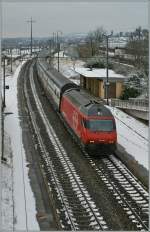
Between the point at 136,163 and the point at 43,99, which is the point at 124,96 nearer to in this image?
the point at 43,99

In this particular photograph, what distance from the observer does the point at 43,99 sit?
157 feet

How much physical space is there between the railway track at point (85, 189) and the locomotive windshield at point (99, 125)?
1548mm

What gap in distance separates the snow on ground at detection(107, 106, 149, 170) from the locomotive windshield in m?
2.28

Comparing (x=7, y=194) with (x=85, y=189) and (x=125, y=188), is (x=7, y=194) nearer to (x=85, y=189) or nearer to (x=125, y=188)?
(x=85, y=189)

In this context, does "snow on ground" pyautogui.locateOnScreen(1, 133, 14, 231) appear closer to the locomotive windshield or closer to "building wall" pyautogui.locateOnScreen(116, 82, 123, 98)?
the locomotive windshield

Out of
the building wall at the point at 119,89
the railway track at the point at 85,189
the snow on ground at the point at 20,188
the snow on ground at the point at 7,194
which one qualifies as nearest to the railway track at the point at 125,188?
the railway track at the point at 85,189

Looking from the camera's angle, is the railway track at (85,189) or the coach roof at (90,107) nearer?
the railway track at (85,189)

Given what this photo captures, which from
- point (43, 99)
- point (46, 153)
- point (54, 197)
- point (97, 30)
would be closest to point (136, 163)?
point (46, 153)

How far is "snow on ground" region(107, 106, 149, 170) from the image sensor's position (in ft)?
80.5

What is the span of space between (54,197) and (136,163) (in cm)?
640

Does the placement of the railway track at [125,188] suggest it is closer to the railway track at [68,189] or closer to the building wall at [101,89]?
the railway track at [68,189]

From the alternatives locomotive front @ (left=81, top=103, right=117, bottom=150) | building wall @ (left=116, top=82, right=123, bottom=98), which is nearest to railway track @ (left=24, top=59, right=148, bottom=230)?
locomotive front @ (left=81, top=103, right=117, bottom=150)

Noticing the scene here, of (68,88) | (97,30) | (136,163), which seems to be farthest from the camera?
(97,30)

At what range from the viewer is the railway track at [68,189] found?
14.9 meters
